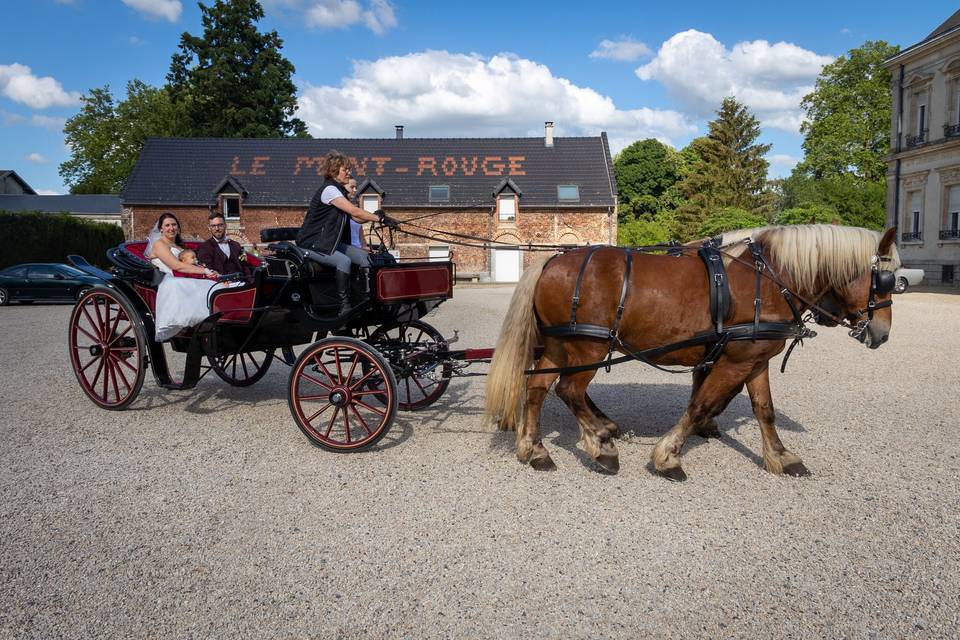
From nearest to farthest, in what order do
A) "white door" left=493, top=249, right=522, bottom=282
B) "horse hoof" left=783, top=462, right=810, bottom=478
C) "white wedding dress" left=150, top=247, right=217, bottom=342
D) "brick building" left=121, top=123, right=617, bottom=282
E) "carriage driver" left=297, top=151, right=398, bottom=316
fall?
"horse hoof" left=783, top=462, right=810, bottom=478 → "carriage driver" left=297, top=151, right=398, bottom=316 → "white wedding dress" left=150, top=247, right=217, bottom=342 → "brick building" left=121, top=123, right=617, bottom=282 → "white door" left=493, top=249, right=522, bottom=282

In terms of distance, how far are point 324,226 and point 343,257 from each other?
0.27m

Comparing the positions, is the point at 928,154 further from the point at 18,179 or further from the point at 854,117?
the point at 18,179

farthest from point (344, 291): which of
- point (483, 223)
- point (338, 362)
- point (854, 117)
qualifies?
point (854, 117)

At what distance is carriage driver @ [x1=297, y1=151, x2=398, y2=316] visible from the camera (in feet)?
16.5

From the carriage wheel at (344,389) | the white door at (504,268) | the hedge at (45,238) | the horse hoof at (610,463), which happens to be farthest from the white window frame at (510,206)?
the horse hoof at (610,463)

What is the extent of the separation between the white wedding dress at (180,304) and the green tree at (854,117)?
41.6m

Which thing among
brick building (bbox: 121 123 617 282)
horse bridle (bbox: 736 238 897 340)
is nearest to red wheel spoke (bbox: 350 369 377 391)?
horse bridle (bbox: 736 238 897 340)

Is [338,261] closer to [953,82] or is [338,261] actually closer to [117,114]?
[953,82]

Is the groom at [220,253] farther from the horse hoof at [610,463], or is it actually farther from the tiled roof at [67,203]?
the tiled roof at [67,203]

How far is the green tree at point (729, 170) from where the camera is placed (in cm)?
4294

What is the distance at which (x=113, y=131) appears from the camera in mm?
54031

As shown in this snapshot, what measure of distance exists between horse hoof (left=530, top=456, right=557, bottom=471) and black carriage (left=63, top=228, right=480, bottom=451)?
3.39ft

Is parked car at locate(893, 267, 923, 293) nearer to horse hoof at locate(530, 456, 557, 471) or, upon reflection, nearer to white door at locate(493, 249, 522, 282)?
horse hoof at locate(530, 456, 557, 471)

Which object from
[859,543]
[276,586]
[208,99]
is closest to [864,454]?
[859,543]
